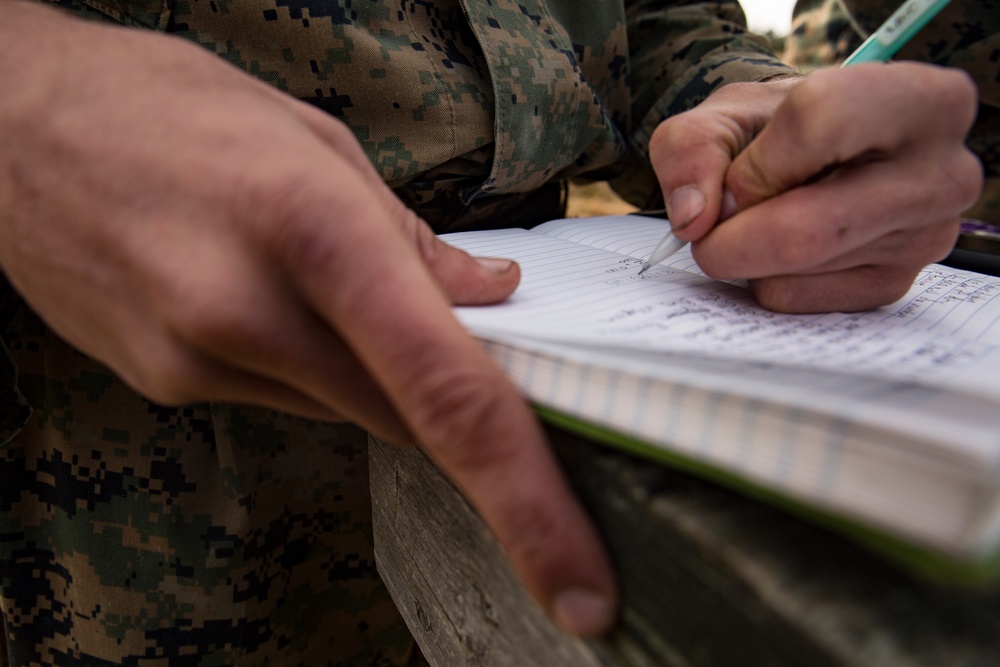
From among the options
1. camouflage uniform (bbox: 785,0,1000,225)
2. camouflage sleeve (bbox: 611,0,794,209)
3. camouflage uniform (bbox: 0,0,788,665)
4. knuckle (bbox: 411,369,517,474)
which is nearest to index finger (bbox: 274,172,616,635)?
knuckle (bbox: 411,369,517,474)

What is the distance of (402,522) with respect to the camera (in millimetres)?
499

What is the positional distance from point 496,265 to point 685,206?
17cm

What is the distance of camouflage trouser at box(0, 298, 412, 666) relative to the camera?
2.02 ft

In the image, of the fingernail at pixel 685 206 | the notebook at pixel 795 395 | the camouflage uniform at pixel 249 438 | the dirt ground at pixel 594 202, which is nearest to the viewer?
the notebook at pixel 795 395

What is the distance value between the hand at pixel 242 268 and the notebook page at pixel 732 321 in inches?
2.7

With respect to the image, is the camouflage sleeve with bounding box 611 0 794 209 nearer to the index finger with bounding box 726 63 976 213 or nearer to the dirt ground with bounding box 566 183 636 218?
the index finger with bounding box 726 63 976 213

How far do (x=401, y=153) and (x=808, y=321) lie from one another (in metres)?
0.45

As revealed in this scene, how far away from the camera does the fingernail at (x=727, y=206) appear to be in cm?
45

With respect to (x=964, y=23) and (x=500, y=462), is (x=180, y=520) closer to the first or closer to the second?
(x=500, y=462)

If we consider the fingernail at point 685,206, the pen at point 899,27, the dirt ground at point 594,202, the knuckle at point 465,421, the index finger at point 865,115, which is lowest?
the dirt ground at point 594,202

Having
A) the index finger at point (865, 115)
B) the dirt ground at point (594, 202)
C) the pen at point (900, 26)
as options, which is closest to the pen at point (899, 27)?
the pen at point (900, 26)

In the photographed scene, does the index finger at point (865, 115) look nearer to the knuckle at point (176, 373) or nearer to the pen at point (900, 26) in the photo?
the pen at point (900, 26)

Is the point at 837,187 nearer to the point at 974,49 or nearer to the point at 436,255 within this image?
the point at 436,255

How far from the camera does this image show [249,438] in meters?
0.66
